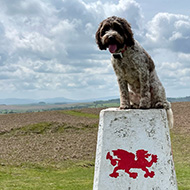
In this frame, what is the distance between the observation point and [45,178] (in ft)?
40.9

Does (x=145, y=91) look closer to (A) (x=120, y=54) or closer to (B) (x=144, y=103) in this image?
(B) (x=144, y=103)

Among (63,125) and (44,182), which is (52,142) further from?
(44,182)

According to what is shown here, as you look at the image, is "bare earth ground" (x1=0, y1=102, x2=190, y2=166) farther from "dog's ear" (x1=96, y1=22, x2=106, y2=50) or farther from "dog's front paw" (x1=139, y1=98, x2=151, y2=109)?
"dog's ear" (x1=96, y1=22, x2=106, y2=50)

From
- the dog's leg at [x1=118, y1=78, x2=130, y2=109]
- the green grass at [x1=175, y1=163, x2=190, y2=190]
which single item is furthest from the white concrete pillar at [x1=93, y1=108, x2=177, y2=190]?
the green grass at [x1=175, y1=163, x2=190, y2=190]

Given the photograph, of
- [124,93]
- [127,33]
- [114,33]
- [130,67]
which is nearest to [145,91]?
[124,93]

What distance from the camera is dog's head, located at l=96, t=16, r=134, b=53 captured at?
16.3ft

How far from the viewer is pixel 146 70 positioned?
5.55m

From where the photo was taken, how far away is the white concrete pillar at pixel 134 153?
A: 5.30 metres

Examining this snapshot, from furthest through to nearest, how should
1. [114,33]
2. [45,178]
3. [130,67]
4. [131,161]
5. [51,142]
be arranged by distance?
[51,142]
[45,178]
[130,67]
[131,161]
[114,33]

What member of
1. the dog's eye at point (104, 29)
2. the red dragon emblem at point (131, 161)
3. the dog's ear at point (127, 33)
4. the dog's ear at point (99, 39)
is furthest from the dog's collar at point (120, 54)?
the red dragon emblem at point (131, 161)

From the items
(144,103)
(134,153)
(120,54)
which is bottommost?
(134,153)

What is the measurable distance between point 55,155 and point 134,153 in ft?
38.2

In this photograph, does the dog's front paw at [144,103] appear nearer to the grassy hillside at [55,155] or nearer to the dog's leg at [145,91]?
the dog's leg at [145,91]

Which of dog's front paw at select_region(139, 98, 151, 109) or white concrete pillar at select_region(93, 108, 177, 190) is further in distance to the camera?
dog's front paw at select_region(139, 98, 151, 109)
